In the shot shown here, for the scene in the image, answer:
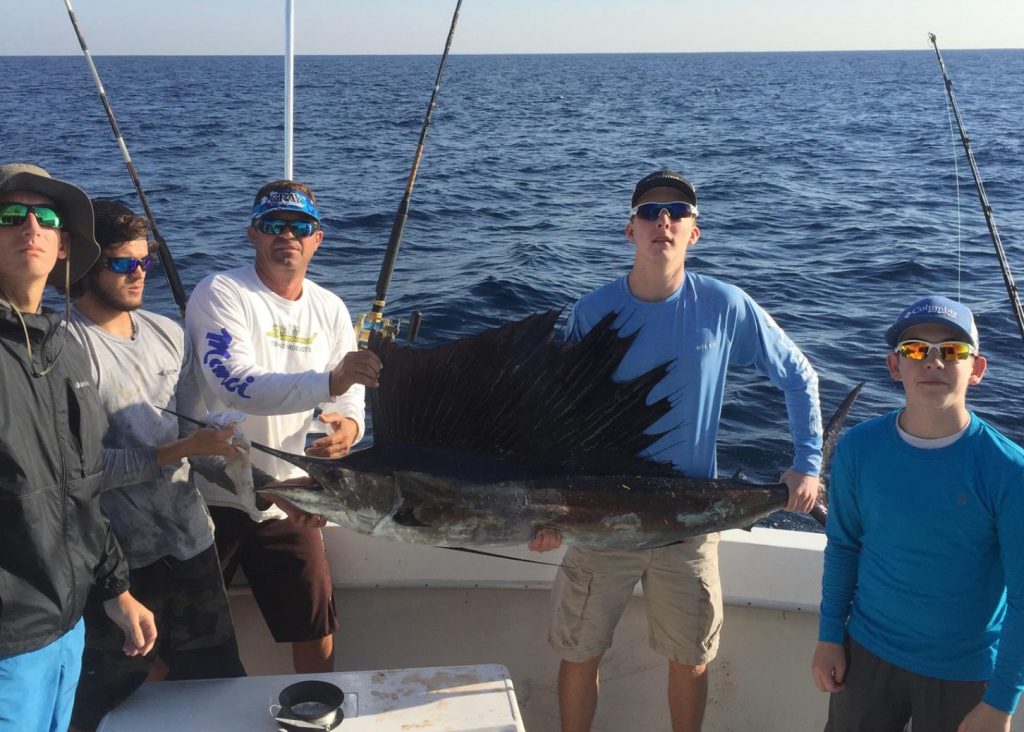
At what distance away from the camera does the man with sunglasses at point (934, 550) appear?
169 cm

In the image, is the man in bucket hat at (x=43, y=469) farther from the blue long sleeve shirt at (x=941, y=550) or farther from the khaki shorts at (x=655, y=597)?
the blue long sleeve shirt at (x=941, y=550)

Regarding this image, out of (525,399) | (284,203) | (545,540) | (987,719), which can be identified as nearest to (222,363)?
(284,203)

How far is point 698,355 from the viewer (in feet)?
7.16

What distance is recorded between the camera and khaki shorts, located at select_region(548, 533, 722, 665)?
227 cm

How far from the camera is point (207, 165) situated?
619 inches

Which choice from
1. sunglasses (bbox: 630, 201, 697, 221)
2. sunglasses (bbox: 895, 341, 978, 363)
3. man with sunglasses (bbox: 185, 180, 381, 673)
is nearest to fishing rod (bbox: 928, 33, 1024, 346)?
sunglasses (bbox: 895, 341, 978, 363)

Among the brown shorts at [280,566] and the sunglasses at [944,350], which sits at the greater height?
the sunglasses at [944,350]

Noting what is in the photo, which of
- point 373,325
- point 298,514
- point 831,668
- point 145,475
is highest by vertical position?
point 373,325

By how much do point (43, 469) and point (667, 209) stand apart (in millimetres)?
1385

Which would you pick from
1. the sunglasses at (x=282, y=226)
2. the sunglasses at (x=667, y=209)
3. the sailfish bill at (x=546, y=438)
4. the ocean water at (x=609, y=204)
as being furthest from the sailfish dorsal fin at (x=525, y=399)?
the ocean water at (x=609, y=204)

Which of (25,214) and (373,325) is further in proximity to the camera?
(373,325)

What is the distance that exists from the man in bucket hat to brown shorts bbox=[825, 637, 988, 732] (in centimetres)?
144

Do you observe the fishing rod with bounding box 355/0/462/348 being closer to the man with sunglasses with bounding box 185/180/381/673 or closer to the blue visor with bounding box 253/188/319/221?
the man with sunglasses with bounding box 185/180/381/673

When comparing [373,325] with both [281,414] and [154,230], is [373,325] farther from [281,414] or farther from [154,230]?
[154,230]
